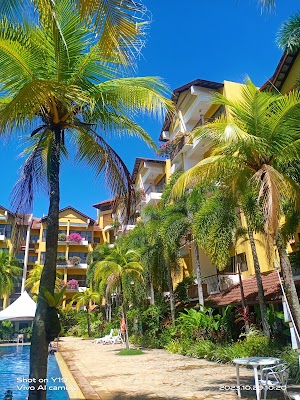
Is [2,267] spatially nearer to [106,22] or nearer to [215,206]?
[215,206]

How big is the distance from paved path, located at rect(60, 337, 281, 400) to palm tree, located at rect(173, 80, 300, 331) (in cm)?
325

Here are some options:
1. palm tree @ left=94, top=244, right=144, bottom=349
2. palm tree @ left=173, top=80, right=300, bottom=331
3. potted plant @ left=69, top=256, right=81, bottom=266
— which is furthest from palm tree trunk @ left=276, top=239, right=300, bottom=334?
potted plant @ left=69, top=256, right=81, bottom=266

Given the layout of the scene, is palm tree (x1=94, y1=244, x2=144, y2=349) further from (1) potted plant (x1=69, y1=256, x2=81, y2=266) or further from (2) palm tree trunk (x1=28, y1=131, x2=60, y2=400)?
(1) potted plant (x1=69, y1=256, x2=81, y2=266)

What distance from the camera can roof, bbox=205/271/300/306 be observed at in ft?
53.3

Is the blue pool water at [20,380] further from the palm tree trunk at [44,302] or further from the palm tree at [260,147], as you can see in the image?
the palm tree at [260,147]

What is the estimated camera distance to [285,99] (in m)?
8.64

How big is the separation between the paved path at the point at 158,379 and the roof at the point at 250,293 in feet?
12.1

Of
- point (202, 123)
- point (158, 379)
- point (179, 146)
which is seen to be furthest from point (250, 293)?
point (179, 146)

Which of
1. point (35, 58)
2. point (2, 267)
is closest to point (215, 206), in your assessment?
point (35, 58)

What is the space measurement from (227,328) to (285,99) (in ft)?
41.0

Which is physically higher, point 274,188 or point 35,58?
point 35,58

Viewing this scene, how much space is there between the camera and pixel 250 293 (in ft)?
59.6

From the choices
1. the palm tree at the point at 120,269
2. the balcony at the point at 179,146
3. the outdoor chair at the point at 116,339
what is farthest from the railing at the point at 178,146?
the outdoor chair at the point at 116,339

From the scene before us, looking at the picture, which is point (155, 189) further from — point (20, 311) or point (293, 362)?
point (293, 362)
